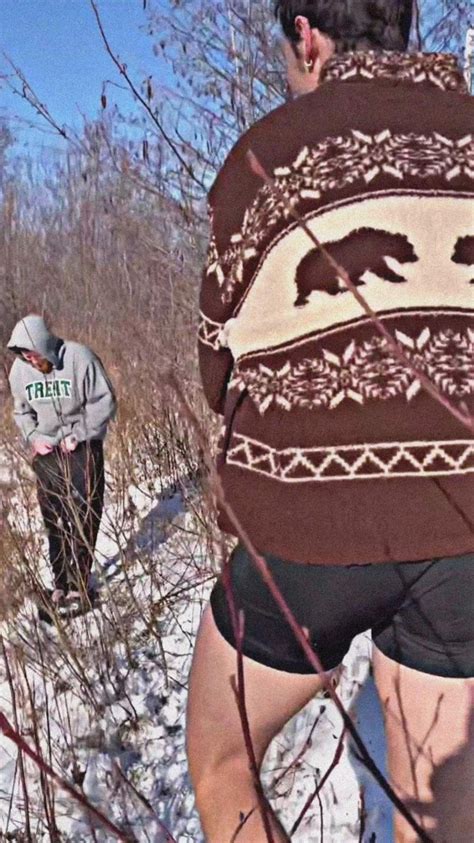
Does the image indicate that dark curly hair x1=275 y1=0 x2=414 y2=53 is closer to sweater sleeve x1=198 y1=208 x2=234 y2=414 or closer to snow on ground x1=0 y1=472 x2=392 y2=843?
sweater sleeve x1=198 y1=208 x2=234 y2=414

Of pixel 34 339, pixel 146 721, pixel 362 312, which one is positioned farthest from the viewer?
pixel 34 339

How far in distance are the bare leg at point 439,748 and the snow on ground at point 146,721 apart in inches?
35.2

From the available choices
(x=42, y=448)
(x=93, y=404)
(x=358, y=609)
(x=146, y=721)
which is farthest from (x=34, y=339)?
(x=358, y=609)

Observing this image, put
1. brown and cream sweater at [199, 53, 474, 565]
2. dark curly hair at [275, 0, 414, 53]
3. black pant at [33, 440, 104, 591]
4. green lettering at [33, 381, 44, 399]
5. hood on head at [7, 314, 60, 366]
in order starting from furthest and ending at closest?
green lettering at [33, 381, 44, 399], hood on head at [7, 314, 60, 366], black pant at [33, 440, 104, 591], dark curly hair at [275, 0, 414, 53], brown and cream sweater at [199, 53, 474, 565]

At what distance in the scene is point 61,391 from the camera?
3709 millimetres

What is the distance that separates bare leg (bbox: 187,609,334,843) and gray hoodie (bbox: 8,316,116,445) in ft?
9.09

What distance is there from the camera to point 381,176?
2.76ft

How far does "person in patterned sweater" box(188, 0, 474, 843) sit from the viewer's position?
85 cm

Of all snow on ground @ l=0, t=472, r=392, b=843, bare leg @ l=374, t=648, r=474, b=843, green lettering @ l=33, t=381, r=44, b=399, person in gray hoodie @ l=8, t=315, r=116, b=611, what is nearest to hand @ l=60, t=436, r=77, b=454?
person in gray hoodie @ l=8, t=315, r=116, b=611

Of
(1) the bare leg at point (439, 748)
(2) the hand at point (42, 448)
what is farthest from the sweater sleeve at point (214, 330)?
(2) the hand at point (42, 448)

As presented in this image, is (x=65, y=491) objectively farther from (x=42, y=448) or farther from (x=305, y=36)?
(x=305, y=36)

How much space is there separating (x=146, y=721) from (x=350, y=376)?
2353mm

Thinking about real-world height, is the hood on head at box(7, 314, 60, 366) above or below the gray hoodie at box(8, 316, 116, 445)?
above

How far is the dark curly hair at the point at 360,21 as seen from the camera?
0.94 metres
